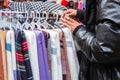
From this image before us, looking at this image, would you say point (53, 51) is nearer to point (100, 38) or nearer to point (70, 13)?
point (70, 13)

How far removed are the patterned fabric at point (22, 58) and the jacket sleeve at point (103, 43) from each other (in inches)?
11.6

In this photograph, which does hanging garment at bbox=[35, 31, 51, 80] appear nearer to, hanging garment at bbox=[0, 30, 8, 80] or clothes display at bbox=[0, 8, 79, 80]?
clothes display at bbox=[0, 8, 79, 80]

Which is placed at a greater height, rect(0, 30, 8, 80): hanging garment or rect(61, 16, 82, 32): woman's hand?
rect(61, 16, 82, 32): woman's hand

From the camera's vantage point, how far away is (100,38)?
3.60 ft

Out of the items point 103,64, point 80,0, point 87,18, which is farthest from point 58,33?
point 80,0

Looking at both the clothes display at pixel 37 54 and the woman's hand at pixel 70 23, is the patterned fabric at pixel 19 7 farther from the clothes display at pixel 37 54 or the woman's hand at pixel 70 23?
the woman's hand at pixel 70 23

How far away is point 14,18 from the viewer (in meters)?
1.59

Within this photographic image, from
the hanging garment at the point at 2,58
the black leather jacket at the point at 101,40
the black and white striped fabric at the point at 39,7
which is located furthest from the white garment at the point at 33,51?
the black and white striped fabric at the point at 39,7

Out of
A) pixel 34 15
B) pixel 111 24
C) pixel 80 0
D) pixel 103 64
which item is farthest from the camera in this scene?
pixel 80 0

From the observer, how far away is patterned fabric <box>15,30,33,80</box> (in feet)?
4.22

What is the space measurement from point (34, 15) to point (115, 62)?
2.17ft

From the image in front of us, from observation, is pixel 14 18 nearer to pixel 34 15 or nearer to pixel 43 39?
pixel 34 15

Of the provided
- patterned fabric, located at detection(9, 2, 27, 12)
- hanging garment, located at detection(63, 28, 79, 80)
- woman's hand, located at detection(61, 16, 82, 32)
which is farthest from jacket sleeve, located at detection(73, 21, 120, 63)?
patterned fabric, located at detection(9, 2, 27, 12)

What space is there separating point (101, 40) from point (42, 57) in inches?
15.2
